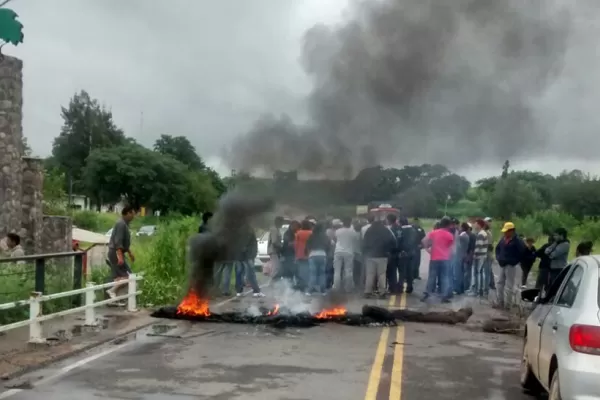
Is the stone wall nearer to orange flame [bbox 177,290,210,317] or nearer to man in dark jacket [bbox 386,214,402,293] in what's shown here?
orange flame [bbox 177,290,210,317]

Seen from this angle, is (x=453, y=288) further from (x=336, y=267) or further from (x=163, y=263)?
(x=163, y=263)

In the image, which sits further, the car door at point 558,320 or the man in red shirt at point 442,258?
the man in red shirt at point 442,258

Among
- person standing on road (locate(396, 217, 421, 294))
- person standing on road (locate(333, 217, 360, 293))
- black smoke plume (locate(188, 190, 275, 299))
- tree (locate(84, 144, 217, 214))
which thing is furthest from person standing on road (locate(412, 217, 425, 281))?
tree (locate(84, 144, 217, 214))

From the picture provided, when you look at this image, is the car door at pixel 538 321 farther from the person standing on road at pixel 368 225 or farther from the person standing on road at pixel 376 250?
the person standing on road at pixel 368 225

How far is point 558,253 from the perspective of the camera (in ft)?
47.0

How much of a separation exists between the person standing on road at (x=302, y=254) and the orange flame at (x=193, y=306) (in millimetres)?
4161

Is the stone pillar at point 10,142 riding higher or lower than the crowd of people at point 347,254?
higher

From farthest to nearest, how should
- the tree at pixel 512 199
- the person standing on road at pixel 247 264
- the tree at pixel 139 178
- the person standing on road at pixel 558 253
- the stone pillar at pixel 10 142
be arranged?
the tree at pixel 139 178
the tree at pixel 512 199
the person standing on road at pixel 247 264
the stone pillar at pixel 10 142
the person standing on road at pixel 558 253

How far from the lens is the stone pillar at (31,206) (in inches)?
655

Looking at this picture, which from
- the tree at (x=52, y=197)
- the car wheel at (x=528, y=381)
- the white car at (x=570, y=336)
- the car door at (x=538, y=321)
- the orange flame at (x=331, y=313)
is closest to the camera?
the white car at (x=570, y=336)

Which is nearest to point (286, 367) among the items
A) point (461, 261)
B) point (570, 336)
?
point (570, 336)

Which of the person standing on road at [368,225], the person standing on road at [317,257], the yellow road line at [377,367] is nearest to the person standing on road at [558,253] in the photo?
the yellow road line at [377,367]

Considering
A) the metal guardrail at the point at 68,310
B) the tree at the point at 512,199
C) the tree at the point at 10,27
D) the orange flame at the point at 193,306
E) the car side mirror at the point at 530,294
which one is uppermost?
the tree at the point at 10,27

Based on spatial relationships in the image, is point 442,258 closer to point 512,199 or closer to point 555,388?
point 555,388
